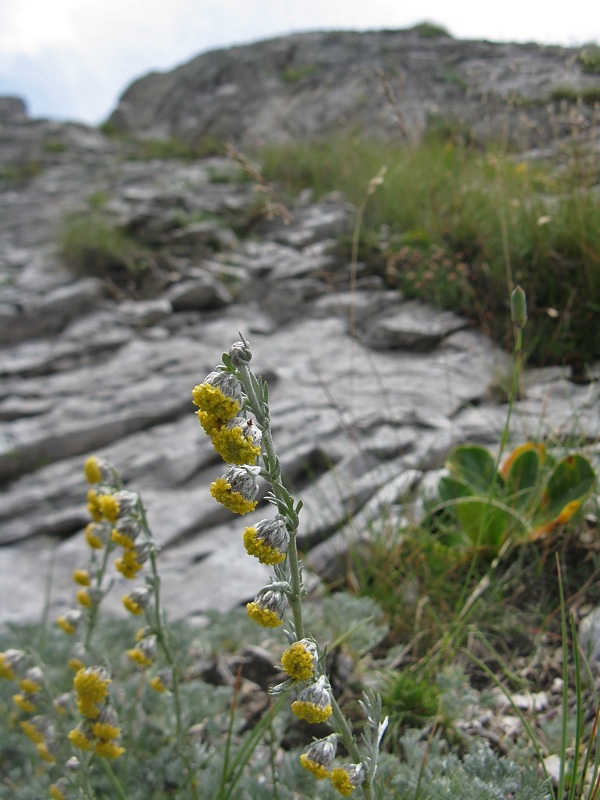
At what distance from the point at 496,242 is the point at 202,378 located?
2.50m

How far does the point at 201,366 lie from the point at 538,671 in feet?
11.3

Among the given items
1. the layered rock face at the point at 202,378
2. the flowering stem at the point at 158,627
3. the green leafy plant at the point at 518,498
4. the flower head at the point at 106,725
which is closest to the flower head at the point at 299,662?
the flowering stem at the point at 158,627

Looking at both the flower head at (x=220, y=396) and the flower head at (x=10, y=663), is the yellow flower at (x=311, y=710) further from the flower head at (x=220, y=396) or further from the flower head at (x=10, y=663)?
the flower head at (x=10, y=663)

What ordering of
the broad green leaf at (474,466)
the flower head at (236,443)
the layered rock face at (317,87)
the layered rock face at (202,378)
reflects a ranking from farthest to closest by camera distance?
the layered rock face at (317,87) → the layered rock face at (202,378) → the broad green leaf at (474,466) → the flower head at (236,443)

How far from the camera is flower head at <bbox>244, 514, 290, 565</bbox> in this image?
Answer: 2.99 ft

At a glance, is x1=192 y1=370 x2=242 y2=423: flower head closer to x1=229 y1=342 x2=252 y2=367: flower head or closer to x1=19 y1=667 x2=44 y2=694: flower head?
x1=229 y1=342 x2=252 y2=367: flower head

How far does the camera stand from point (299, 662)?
2.98 ft

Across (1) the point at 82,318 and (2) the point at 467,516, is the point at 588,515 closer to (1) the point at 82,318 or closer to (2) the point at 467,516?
(2) the point at 467,516

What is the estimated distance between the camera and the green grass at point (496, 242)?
3836 mm

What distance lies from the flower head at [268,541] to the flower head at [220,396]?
0.18 meters

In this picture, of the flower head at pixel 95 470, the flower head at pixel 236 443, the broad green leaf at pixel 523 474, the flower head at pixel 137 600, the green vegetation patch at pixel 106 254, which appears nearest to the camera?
the flower head at pixel 236 443

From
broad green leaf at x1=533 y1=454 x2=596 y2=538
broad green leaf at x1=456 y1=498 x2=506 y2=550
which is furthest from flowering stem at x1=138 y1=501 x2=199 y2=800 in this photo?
broad green leaf at x1=533 y1=454 x2=596 y2=538

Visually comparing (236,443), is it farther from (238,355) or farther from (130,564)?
(130,564)

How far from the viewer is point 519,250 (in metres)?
4.16
